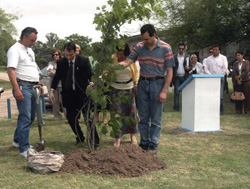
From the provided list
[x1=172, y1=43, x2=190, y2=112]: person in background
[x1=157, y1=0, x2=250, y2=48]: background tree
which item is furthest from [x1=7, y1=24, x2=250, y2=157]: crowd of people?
[x1=157, y1=0, x2=250, y2=48]: background tree

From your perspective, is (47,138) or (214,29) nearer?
(47,138)

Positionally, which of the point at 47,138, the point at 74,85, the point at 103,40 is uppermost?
the point at 103,40

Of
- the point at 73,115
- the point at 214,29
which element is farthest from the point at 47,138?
the point at 214,29

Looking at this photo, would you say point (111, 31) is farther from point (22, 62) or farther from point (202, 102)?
point (202, 102)

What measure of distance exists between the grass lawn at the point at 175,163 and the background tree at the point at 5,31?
31874 mm

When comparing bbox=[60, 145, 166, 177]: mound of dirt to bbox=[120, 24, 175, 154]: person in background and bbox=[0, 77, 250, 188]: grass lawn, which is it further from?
bbox=[120, 24, 175, 154]: person in background

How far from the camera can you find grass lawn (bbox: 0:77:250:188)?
171 inches

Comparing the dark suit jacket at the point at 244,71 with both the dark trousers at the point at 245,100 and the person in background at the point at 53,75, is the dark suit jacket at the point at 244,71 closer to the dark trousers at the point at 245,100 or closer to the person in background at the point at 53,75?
the dark trousers at the point at 245,100

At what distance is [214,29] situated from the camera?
1438cm

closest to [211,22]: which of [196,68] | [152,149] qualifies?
[196,68]

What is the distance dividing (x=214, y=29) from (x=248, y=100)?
455 centimetres

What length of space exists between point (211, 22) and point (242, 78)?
4.09m

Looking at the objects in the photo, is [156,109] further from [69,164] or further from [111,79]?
[69,164]


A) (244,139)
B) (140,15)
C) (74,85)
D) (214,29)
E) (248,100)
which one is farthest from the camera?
(214,29)
